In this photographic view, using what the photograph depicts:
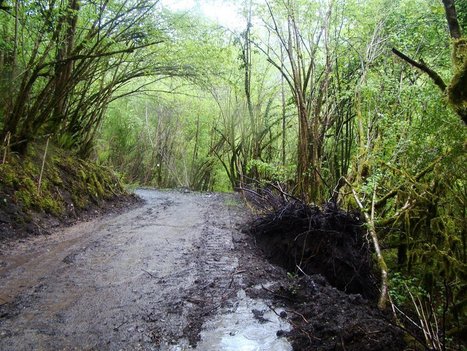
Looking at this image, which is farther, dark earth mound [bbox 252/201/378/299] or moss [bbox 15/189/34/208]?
moss [bbox 15/189/34/208]

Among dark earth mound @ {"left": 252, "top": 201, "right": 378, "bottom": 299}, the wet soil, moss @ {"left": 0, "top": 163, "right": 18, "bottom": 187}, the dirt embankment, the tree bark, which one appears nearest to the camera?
the tree bark

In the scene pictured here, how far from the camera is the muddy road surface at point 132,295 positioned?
2.25 m

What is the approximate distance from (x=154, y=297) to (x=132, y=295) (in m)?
0.19

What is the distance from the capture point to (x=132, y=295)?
2.88 m

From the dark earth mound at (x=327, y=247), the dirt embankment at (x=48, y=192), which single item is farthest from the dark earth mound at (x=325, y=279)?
the dirt embankment at (x=48, y=192)

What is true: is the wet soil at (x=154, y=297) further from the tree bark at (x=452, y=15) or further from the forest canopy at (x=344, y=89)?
the tree bark at (x=452, y=15)

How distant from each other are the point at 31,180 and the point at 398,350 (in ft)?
17.8

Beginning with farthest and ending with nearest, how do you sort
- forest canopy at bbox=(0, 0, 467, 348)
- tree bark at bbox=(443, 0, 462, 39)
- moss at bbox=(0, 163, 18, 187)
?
moss at bbox=(0, 163, 18, 187)
forest canopy at bbox=(0, 0, 467, 348)
tree bark at bbox=(443, 0, 462, 39)

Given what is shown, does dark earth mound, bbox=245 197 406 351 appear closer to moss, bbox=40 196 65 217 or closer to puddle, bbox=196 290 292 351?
puddle, bbox=196 290 292 351

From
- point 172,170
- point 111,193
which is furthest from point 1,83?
point 172,170

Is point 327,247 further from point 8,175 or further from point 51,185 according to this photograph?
point 51,185

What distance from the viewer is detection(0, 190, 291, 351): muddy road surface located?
225 centimetres

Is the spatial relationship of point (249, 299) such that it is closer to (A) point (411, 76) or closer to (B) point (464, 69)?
(B) point (464, 69)

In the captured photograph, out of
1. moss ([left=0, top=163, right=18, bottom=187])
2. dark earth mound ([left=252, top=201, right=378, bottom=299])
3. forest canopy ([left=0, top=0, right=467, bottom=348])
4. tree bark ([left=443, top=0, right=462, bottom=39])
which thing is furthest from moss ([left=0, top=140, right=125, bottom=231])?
tree bark ([left=443, top=0, right=462, bottom=39])
